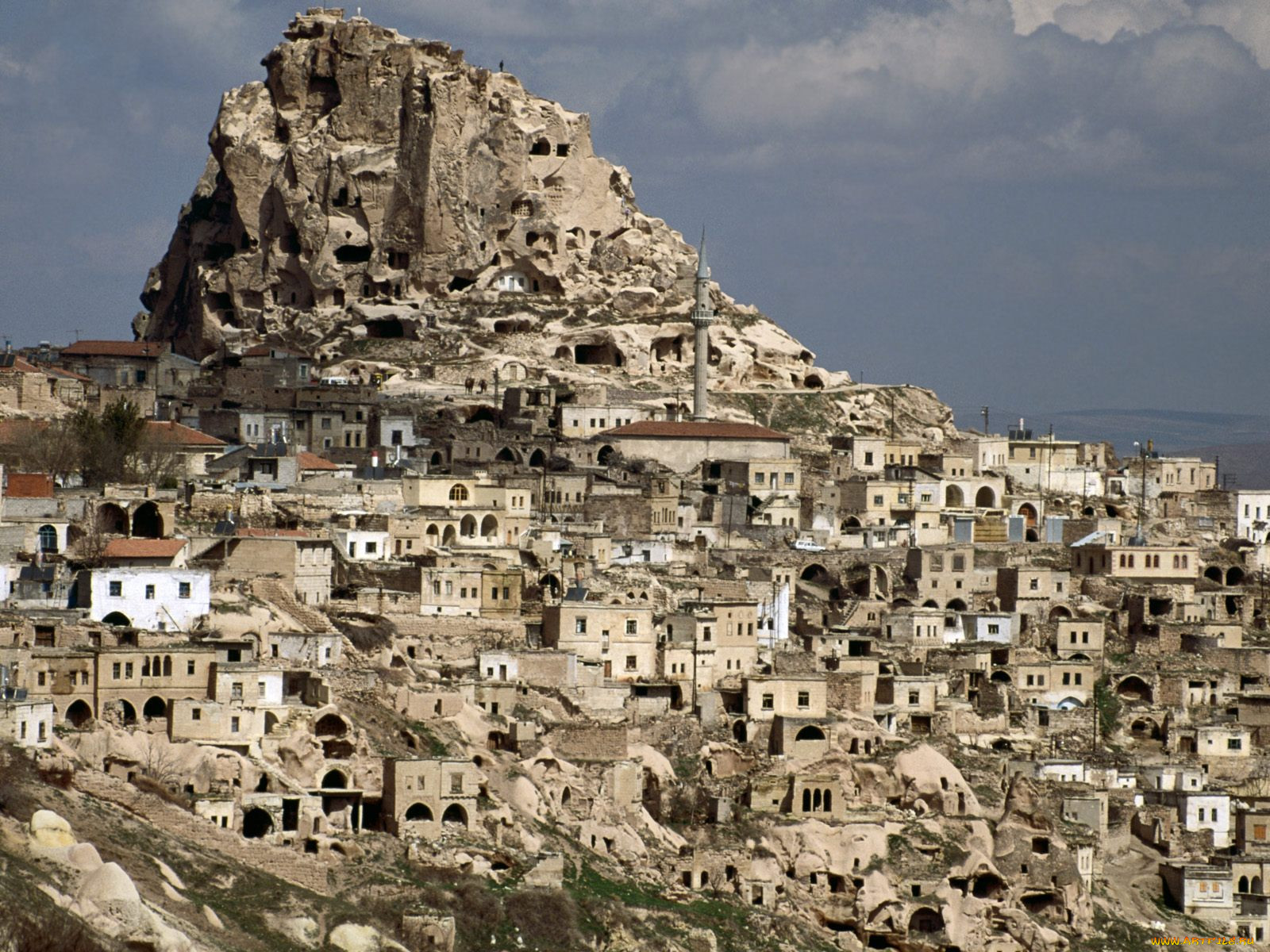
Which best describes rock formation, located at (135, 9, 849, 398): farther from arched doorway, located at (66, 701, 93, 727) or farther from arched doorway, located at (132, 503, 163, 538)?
arched doorway, located at (66, 701, 93, 727)

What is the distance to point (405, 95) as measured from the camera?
130250 mm

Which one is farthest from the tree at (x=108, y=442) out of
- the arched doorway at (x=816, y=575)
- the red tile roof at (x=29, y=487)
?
the arched doorway at (x=816, y=575)

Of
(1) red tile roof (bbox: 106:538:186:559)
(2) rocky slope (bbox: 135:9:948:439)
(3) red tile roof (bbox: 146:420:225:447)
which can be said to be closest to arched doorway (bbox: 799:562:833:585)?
(3) red tile roof (bbox: 146:420:225:447)

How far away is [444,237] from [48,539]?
54.0m

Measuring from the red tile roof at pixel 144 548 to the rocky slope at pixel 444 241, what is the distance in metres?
49.8

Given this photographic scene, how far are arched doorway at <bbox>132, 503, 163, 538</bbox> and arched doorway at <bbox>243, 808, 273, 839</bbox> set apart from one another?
63.0 ft

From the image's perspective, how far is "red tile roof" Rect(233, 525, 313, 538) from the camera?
74688mm

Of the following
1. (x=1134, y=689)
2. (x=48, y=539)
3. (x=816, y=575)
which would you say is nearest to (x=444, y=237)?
(x=816, y=575)

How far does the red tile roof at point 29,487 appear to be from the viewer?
261 feet

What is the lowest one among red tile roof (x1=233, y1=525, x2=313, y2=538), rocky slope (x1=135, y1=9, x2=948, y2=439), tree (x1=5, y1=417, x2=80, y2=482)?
red tile roof (x1=233, y1=525, x2=313, y2=538)

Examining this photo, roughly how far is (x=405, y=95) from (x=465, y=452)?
1219 inches

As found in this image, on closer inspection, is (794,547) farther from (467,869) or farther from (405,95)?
(405,95)

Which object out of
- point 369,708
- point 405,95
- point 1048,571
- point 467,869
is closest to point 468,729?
point 369,708

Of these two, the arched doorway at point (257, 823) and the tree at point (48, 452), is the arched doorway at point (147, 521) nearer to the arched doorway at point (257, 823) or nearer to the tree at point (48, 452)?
the tree at point (48, 452)
